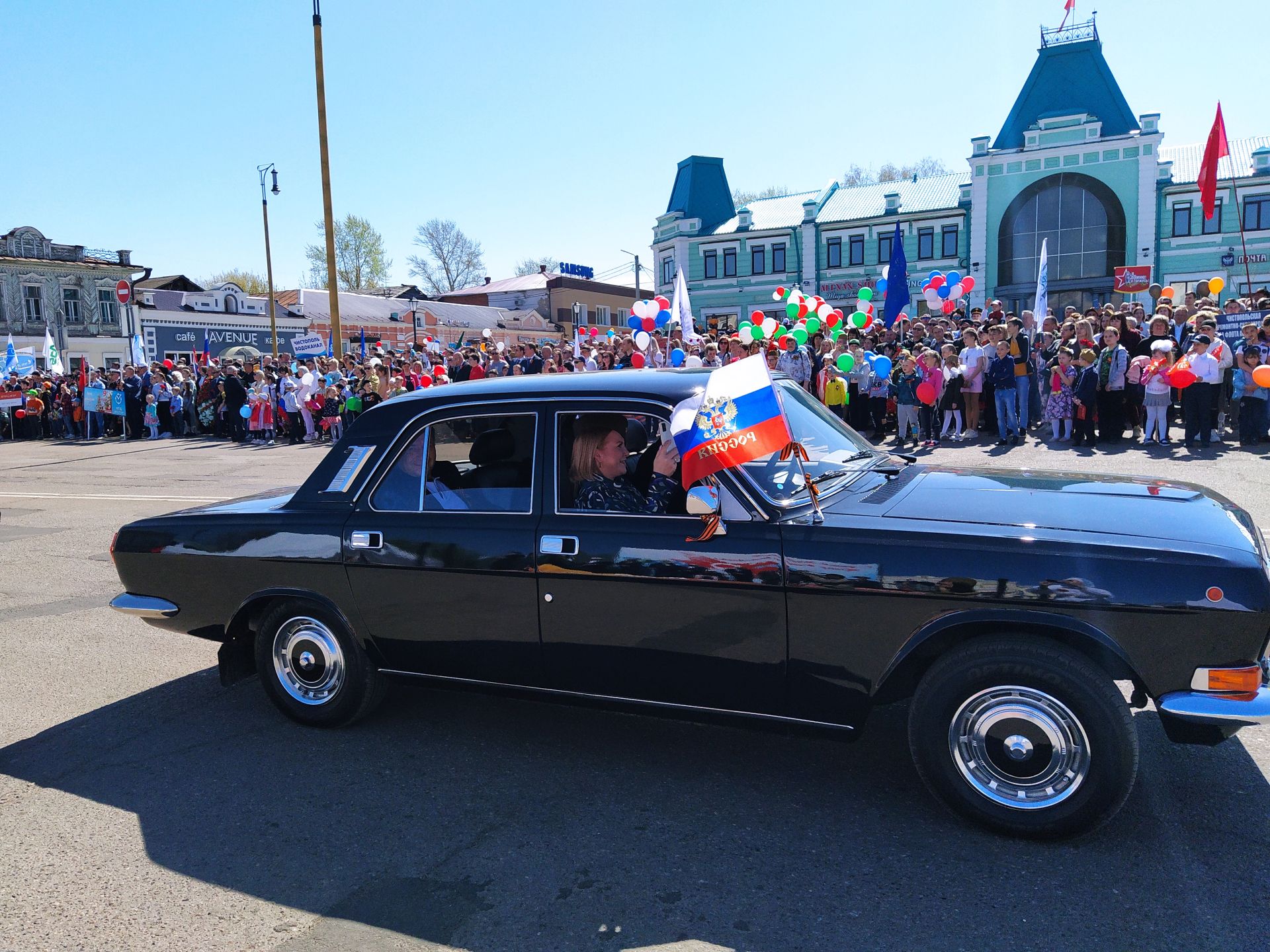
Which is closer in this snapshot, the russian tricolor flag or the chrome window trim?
the russian tricolor flag

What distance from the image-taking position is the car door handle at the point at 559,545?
3.67 meters

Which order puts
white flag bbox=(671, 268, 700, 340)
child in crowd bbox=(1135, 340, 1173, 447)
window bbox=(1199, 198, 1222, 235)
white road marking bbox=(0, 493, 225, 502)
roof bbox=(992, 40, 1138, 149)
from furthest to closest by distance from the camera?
roof bbox=(992, 40, 1138, 149)
window bbox=(1199, 198, 1222, 235)
white flag bbox=(671, 268, 700, 340)
child in crowd bbox=(1135, 340, 1173, 447)
white road marking bbox=(0, 493, 225, 502)

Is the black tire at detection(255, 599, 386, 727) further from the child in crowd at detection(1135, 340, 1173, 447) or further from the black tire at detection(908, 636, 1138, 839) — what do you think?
the child in crowd at detection(1135, 340, 1173, 447)

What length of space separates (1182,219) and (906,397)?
34.4 meters

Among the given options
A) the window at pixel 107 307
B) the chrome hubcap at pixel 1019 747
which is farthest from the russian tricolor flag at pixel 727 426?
the window at pixel 107 307

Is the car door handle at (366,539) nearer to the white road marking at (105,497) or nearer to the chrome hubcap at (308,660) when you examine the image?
the chrome hubcap at (308,660)

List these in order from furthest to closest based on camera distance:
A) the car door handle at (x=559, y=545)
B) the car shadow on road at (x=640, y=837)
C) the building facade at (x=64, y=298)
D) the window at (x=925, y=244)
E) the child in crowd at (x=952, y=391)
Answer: the building facade at (x=64, y=298), the window at (x=925, y=244), the child in crowd at (x=952, y=391), the car door handle at (x=559, y=545), the car shadow on road at (x=640, y=837)

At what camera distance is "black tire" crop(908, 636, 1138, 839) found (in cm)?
299

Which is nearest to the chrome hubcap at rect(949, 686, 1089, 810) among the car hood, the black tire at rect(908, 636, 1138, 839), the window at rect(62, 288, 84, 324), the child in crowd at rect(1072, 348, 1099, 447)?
the black tire at rect(908, 636, 1138, 839)

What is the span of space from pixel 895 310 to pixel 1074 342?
3776mm

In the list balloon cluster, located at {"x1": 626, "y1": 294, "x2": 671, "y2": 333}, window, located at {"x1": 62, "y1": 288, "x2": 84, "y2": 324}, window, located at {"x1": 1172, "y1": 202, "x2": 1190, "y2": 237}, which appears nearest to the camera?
balloon cluster, located at {"x1": 626, "y1": 294, "x2": 671, "y2": 333}

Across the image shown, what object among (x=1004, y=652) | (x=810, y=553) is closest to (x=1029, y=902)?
Answer: (x=1004, y=652)

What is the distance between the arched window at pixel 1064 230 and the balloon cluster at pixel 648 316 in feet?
96.8

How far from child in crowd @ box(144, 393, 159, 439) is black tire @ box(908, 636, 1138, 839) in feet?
80.4
